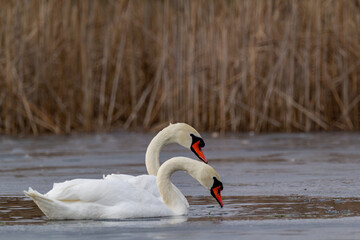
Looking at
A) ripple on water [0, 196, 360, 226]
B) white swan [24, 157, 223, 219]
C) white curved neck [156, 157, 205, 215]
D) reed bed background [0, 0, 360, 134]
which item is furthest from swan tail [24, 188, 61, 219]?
reed bed background [0, 0, 360, 134]

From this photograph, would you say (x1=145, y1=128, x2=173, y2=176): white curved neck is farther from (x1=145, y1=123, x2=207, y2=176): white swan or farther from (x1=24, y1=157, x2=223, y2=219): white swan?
(x1=24, y1=157, x2=223, y2=219): white swan

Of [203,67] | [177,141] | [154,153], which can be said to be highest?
[177,141]

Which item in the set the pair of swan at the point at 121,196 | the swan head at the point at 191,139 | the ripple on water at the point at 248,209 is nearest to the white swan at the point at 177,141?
the swan head at the point at 191,139

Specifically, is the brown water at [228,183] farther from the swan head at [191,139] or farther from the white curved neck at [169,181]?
the swan head at [191,139]

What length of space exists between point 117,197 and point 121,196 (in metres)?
0.03

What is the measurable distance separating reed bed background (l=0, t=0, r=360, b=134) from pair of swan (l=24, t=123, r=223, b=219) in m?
8.32

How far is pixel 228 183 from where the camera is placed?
30.1 feet

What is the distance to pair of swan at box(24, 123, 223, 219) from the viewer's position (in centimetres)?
670

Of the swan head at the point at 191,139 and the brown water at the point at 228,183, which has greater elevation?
the swan head at the point at 191,139

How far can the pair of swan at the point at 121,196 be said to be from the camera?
22.0 ft

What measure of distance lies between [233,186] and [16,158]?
4450 mm

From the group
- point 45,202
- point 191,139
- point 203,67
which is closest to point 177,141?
point 191,139

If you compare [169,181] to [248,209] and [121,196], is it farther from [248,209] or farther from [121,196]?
[248,209]

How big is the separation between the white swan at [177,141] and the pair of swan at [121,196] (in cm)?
73
